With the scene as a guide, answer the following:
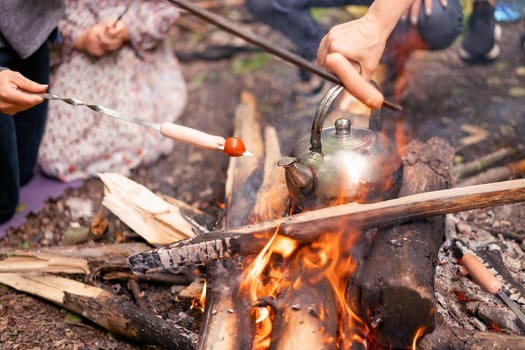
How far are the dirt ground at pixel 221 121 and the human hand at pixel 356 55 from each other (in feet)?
4.92

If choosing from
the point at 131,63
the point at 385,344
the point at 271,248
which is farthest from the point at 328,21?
the point at 385,344

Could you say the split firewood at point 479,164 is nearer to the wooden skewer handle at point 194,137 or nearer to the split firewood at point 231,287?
the split firewood at point 231,287

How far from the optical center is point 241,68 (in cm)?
624

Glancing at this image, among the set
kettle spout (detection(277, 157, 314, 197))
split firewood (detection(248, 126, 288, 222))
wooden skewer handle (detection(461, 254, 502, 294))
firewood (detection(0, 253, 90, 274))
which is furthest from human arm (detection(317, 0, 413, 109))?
firewood (detection(0, 253, 90, 274))

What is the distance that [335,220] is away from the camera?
2.68m

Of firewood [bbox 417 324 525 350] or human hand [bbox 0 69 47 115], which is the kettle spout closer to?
firewood [bbox 417 324 525 350]

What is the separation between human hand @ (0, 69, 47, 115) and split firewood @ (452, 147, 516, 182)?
2.82 metres

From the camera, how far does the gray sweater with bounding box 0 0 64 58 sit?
349 centimetres

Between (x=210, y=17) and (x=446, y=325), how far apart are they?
6.67 ft

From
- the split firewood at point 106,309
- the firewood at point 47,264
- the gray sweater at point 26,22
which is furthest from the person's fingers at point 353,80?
the gray sweater at point 26,22

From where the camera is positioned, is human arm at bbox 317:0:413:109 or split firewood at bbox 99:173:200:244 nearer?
human arm at bbox 317:0:413:109

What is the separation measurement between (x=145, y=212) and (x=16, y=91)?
3.33 feet

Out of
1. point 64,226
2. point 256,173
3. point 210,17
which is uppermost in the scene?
point 210,17

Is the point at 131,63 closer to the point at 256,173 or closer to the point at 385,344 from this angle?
the point at 256,173
